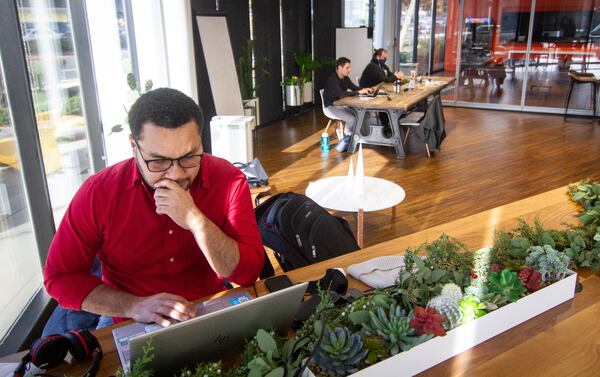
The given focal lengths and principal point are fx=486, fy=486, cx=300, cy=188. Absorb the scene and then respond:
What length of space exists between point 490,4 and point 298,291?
10204 mm

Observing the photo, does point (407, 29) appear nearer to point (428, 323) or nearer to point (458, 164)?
point (458, 164)

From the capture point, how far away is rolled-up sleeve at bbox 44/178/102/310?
161 centimetres

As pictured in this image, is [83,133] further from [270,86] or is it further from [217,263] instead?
[270,86]

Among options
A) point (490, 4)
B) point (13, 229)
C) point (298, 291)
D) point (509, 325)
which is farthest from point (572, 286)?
point (490, 4)

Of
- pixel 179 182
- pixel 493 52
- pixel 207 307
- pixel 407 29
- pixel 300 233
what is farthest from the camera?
pixel 407 29

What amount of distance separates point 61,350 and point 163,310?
0.89 feet

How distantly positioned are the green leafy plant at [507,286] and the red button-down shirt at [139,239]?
801 millimetres

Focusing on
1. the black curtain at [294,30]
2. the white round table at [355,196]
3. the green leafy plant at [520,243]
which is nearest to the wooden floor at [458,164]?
the white round table at [355,196]

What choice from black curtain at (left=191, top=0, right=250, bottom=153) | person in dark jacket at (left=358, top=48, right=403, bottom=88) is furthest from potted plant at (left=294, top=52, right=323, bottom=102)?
black curtain at (left=191, top=0, right=250, bottom=153)

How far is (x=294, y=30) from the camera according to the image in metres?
9.53

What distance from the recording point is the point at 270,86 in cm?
903

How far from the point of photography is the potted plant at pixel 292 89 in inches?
362

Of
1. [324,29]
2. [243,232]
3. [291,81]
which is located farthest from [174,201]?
[324,29]

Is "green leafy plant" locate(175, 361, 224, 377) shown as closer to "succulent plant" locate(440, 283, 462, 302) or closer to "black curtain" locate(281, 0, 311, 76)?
"succulent plant" locate(440, 283, 462, 302)
